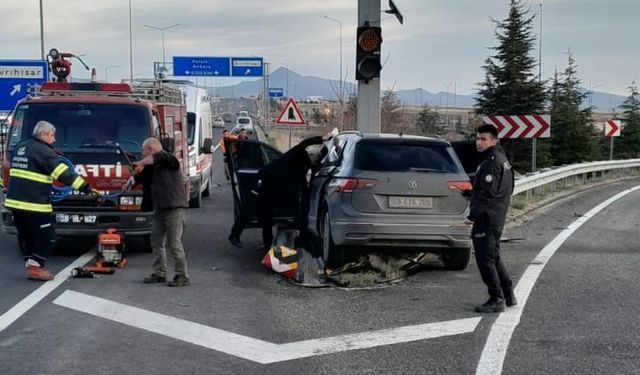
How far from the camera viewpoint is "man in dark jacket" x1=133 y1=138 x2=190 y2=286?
31.2 ft

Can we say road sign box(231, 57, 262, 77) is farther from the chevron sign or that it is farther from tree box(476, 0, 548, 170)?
the chevron sign

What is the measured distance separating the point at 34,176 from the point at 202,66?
178 feet

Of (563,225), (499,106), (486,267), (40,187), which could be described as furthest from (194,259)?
(499,106)

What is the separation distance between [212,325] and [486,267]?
106 inches

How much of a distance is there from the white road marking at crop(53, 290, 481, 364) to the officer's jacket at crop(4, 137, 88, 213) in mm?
2027

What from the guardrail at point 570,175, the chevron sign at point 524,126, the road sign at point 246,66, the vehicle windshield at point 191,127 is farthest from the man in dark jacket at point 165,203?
the road sign at point 246,66

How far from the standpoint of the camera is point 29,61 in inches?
1055

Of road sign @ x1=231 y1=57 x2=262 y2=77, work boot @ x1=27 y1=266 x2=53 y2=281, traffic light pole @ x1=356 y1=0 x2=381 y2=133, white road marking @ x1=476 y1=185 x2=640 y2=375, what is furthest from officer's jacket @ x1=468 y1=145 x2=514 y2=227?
road sign @ x1=231 y1=57 x2=262 y2=77

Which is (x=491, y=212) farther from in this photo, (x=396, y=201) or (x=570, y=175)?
(x=570, y=175)

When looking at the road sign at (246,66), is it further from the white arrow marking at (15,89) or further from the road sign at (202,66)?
the white arrow marking at (15,89)

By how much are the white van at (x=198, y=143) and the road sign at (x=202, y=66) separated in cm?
4105

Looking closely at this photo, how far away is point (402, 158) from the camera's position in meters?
9.93

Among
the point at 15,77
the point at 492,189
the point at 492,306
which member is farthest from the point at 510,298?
the point at 15,77

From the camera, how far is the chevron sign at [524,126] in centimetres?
1956
